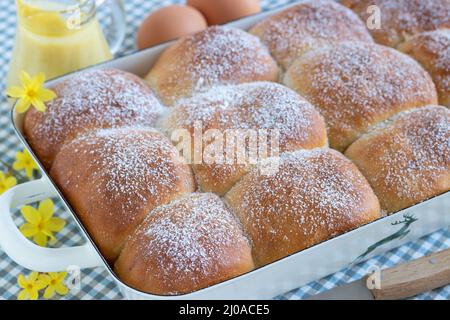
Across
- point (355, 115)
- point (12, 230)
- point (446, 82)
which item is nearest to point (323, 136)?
point (355, 115)

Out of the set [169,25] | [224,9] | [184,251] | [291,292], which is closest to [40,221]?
[184,251]

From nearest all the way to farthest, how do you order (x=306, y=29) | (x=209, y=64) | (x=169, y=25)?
1. (x=209, y=64)
2. (x=306, y=29)
3. (x=169, y=25)

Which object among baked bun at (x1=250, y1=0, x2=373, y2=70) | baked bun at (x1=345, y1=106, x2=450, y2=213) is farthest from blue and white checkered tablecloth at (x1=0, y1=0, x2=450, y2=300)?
baked bun at (x1=250, y1=0, x2=373, y2=70)

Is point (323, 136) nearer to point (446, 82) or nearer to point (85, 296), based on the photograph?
point (446, 82)

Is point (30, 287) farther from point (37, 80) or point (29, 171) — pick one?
point (37, 80)

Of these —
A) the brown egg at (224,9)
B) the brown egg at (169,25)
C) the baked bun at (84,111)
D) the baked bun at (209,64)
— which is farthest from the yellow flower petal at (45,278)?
the brown egg at (224,9)

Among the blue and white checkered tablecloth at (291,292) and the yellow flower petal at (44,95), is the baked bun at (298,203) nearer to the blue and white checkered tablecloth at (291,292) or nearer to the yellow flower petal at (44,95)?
the blue and white checkered tablecloth at (291,292)

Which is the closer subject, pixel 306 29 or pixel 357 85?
pixel 357 85
